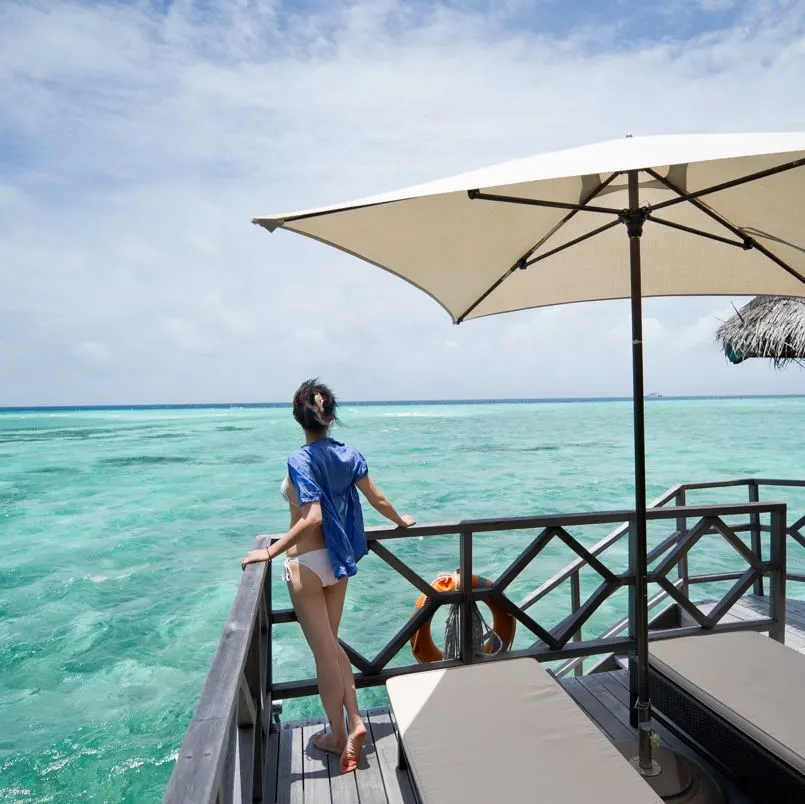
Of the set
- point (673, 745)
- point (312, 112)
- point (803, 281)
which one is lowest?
point (673, 745)

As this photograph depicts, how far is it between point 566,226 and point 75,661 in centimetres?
863

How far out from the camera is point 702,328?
8227mm

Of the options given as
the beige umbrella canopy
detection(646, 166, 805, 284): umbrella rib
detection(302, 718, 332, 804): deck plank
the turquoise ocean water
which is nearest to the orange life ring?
the turquoise ocean water

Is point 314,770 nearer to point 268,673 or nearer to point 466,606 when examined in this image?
point 268,673

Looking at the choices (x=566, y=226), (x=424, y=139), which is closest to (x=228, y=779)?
(x=566, y=226)

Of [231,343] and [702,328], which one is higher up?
[231,343]

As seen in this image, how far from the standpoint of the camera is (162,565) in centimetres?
1238

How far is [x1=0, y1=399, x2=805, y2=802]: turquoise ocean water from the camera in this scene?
6.21m

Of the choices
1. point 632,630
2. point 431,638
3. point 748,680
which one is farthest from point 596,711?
point 431,638

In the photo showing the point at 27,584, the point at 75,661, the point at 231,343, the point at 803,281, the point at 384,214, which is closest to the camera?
the point at 384,214

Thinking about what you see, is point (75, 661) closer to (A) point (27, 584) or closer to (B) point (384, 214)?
(A) point (27, 584)

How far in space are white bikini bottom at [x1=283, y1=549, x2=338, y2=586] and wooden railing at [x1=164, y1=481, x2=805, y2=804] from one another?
0.38 feet

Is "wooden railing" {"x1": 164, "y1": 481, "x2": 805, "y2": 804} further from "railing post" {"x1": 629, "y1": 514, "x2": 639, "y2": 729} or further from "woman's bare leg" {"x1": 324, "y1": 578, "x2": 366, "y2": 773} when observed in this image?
"woman's bare leg" {"x1": 324, "y1": 578, "x2": 366, "y2": 773}

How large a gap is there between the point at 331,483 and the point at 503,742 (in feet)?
3.87
